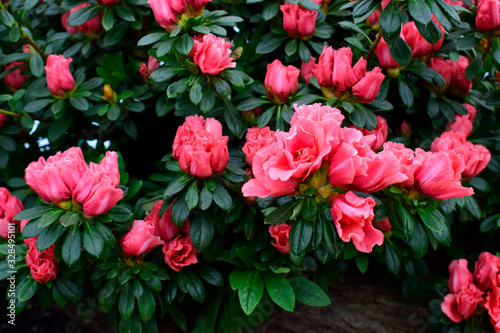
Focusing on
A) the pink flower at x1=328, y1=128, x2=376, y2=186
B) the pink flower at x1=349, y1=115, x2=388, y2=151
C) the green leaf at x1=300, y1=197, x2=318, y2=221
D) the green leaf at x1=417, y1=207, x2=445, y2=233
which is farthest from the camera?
the pink flower at x1=349, y1=115, x2=388, y2=151

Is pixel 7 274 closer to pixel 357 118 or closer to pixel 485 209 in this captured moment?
pixel 357 118

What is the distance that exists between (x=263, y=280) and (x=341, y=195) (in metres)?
0.71

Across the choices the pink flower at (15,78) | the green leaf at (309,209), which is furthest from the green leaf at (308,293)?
the pink flower at (15,78)

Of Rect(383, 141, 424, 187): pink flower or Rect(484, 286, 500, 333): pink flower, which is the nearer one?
Rect(383, 141, 424, 187): pink flower

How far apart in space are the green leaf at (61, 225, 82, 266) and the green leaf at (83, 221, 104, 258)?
27 mm

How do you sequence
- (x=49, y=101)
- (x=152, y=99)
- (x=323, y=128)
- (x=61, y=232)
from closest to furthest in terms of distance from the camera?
(x=323, y=128), (x=61, y=232), (x=49, y=101), (x=152, y=99)

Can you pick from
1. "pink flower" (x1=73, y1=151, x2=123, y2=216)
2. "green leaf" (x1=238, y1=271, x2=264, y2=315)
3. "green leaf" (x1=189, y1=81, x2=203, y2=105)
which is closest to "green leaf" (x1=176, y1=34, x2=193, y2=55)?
"green leaf" (x1=189, y1=81, x2=203, y2=105)

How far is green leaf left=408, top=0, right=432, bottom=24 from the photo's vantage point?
1.54m

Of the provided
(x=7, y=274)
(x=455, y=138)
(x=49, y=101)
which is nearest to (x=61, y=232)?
(x=7, y=274)

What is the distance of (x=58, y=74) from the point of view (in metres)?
2.05

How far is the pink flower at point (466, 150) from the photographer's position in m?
1.86

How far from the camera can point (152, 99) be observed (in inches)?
91.4

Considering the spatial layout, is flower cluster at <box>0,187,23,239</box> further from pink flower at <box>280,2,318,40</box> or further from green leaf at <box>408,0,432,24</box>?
green leaf at <box>408,0,432,24</box>

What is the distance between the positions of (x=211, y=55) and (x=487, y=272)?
149 centimetres
